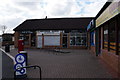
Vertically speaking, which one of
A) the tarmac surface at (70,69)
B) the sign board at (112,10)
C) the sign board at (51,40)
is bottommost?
the tarmac surface at (70,69)

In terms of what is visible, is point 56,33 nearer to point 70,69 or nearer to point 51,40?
point 51,40

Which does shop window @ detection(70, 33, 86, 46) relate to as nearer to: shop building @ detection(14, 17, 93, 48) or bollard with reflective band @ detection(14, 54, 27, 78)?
shop building @ detection(14, 17, 93, 48)

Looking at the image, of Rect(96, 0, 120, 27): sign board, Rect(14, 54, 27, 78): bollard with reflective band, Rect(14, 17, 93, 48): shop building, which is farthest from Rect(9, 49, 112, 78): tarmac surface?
Rect(14, 17, 93, 48): shop building

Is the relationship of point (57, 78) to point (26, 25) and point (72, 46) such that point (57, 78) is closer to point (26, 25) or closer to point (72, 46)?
point (72, 46)

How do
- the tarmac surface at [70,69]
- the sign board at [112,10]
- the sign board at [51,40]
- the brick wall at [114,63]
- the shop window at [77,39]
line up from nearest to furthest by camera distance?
1. the sign board at [112,10]
2. the tarmac surface at [70,69]
3. the brick wall at [114,63]
4. the shop window at [77,39]
5. the sign board at [51,40]

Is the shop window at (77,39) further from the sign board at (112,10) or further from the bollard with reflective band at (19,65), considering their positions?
the bollard with reflective band at (19,65)

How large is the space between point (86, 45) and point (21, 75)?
1851cm

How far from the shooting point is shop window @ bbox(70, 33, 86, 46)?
78.1 feet

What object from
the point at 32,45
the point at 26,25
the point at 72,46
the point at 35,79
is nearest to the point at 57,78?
the point at 35,79

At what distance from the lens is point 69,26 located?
80.3 feet

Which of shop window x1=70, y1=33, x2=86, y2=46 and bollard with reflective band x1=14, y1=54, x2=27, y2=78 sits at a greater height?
shop window x1=70, y1=33, x2=86, y2=46

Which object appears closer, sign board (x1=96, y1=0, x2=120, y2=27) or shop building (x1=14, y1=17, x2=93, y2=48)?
sign board (x1=96, y1=0, x2=120, y2=27)

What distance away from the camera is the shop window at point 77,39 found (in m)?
23.8

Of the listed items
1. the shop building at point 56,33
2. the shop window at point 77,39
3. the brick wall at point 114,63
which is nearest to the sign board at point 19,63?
the brick wall at point 114,63
